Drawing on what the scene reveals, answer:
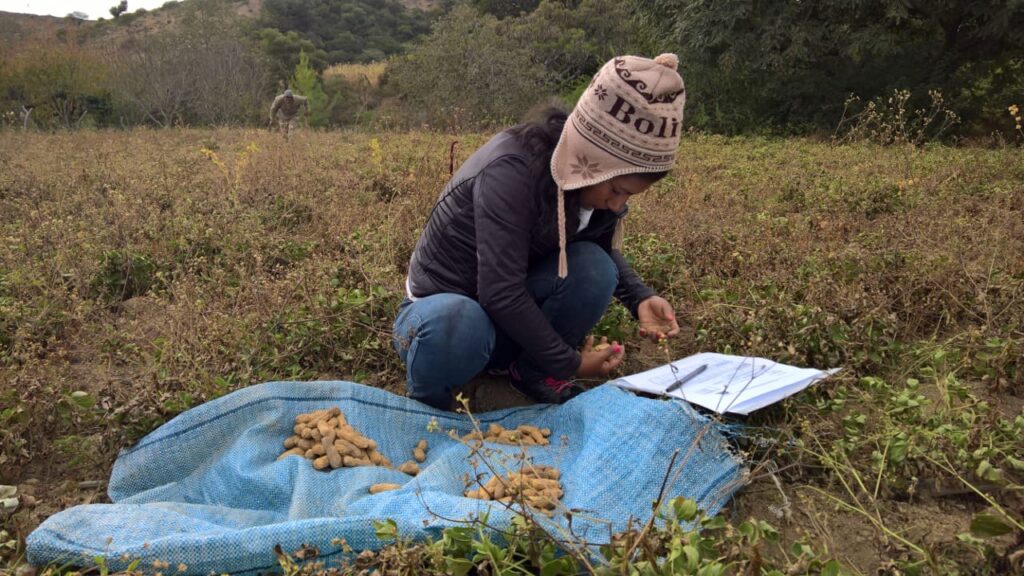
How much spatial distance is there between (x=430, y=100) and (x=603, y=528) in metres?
17.0

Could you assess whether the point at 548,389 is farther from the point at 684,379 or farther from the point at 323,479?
the point at 323,479

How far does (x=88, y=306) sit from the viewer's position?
3.26m


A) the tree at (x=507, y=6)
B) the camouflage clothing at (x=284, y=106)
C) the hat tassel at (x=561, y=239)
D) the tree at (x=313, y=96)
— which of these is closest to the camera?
the hat tassel at (x=561, y=239)

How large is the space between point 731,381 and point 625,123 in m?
0.87

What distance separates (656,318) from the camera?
2.77 metres

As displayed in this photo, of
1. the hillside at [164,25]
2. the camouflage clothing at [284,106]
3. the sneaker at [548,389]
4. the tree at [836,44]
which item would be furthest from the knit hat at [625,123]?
the hillside at [164,25]

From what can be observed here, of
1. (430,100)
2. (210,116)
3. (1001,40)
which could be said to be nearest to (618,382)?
(1001,40)

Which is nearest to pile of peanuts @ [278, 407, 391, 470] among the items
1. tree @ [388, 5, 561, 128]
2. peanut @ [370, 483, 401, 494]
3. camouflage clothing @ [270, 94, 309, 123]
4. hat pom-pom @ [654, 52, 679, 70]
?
peanut @ [370, 483, 401, 494]

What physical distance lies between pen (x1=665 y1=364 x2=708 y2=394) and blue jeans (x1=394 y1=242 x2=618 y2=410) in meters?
0.42

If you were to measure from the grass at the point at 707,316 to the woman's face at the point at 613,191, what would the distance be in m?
0.72

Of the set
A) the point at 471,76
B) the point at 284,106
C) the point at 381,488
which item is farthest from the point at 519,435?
the point at 471,76

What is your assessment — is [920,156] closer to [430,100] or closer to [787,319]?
[787,319]

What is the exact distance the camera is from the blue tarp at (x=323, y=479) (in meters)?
1.75

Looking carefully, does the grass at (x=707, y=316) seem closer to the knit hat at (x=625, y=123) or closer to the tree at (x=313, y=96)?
the knit hat at (x=625, y=123)
